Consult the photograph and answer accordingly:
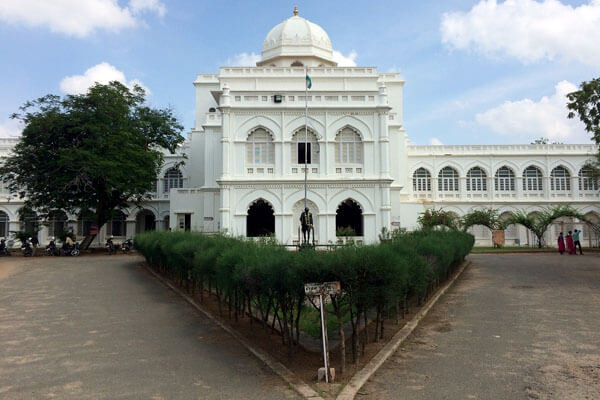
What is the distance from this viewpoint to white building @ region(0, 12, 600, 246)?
23.7m

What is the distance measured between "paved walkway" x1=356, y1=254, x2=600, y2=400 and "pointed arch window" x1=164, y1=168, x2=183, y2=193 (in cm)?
2592

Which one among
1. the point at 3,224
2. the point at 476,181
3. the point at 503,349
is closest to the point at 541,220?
the point at 476,181

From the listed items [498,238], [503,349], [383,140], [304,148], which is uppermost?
[383,140]

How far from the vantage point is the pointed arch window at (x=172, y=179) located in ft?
113

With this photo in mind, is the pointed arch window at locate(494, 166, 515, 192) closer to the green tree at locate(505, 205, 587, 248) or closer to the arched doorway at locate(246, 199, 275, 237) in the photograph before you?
the green tree at locate(505, 205, 587, 248)

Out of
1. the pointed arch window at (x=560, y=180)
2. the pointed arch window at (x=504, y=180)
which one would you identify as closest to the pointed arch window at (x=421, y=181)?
the pointed arch window at (x=504, y=180)

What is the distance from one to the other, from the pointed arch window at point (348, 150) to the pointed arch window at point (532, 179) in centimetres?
1712

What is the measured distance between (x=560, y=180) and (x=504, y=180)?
14.0 feet

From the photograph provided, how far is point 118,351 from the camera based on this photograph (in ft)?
24.0

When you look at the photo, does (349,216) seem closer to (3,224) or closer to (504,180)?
(504,180)

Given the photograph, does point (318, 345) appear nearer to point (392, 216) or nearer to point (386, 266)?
point (386, 266)

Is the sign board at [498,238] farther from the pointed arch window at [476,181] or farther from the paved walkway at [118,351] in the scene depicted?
the paved walkway at [118,351]

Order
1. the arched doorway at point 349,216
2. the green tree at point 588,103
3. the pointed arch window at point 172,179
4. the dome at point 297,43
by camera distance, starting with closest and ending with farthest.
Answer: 1. the green tree at point 588,103
2. the arched doorway at point 349,216
3. the dome at point 297,43
4. the pointed arch window at point 172,179

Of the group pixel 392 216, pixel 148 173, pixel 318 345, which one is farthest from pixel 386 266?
pixel 148 173
